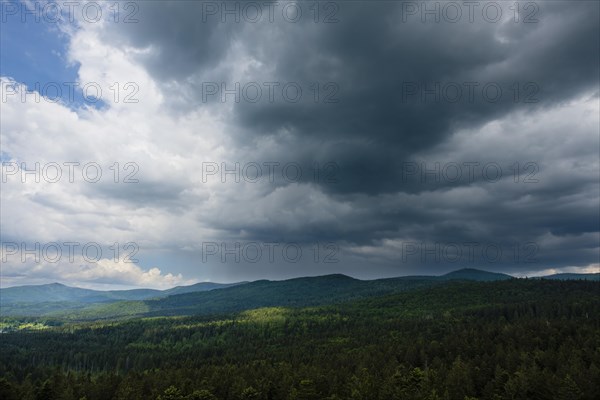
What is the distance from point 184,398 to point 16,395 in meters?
42.8

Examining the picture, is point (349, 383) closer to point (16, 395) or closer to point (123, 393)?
point (123, 393)

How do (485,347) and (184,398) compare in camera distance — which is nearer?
(184,398)

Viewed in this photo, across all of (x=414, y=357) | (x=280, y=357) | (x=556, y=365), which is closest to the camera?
(x=556, y=365)

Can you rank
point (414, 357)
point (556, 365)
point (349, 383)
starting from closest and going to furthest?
point (349, 383), point (556, 365), point (414, 357)

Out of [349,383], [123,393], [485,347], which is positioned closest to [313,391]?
[349,383]

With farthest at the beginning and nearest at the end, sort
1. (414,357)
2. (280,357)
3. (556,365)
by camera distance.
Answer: (280,357) < (414,357) < (556,365)

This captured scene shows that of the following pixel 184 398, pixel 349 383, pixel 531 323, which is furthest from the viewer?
pixel 531 323

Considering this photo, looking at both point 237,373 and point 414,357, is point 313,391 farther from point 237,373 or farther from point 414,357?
point 414,357

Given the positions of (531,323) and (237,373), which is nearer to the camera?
(237,373)

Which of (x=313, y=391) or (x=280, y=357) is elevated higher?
(x=313, y=391)

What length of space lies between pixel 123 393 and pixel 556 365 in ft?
423

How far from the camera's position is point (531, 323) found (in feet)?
621

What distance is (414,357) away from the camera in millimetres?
148625

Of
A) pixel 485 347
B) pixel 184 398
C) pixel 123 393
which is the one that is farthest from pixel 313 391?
pixel 485 347
